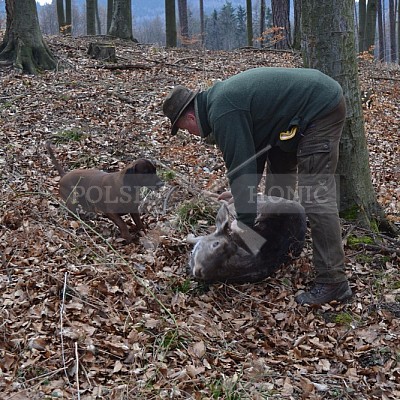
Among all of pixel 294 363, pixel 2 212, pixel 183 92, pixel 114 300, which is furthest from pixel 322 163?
pixel 2 212

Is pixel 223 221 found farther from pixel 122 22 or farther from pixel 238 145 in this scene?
pixel 122 22

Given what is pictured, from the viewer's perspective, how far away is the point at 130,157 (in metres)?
8.55

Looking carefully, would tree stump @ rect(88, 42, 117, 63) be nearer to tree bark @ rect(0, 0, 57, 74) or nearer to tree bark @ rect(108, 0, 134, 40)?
tree bark @ rect(0, 0, 57, 74)

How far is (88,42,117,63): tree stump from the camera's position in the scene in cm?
1433

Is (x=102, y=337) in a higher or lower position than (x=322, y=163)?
lower

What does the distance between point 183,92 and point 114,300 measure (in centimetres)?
201

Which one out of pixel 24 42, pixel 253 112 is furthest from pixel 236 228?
pixel 24 42

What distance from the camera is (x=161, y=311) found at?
16.6 feet

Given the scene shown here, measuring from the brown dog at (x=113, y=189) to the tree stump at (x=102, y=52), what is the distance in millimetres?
8087

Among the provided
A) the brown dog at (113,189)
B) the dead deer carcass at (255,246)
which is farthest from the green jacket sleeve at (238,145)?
the brown dog at (113,189)

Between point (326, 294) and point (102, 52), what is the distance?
10855 millimetres

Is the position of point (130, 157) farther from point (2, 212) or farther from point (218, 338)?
point (218, 338)

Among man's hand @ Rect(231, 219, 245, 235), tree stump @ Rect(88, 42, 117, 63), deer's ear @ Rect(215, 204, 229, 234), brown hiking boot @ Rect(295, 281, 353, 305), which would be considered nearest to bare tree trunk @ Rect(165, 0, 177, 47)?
tree stump @ Rect(88, 42, 117, 63)

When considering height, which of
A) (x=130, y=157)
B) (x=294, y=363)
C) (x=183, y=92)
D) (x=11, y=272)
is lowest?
(x=294, y=363)
